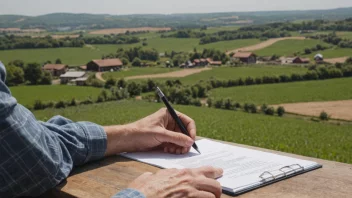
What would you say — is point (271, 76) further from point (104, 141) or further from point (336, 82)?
point (104, 141)

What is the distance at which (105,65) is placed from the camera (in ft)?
202

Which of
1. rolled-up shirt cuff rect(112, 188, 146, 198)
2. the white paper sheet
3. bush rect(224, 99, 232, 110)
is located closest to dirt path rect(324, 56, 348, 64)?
bush rect(224, 99, 232, 110)

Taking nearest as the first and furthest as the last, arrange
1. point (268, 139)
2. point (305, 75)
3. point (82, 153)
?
point (82, 153), point (268, 139), point (305, 75)

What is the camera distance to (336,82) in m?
43.4

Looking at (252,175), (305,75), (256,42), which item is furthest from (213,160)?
(256,42)

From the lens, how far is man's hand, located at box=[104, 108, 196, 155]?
187cm

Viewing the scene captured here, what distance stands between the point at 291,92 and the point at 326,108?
7.00 m

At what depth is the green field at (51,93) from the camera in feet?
123

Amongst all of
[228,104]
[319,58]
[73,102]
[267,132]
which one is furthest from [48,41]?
[267,132]

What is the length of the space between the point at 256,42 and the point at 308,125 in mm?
65069

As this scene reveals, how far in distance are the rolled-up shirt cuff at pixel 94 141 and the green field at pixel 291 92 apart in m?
33.4

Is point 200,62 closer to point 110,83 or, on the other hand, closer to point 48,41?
point 48,41

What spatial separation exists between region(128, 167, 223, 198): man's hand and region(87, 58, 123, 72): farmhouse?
197 feet

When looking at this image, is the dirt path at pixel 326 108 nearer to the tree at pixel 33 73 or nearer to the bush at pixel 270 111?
the bush at pixel 270 111
